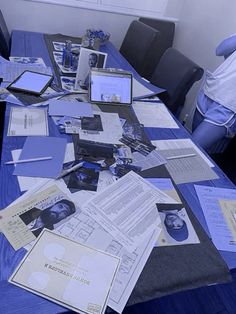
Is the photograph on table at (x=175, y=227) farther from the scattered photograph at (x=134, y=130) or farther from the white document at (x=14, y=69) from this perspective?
the white document at (x=14, y=69)

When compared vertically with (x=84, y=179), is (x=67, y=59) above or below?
above

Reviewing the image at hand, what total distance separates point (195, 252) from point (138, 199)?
0.22 metres

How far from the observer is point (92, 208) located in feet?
2.53

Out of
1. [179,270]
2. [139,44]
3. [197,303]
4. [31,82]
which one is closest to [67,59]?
[31,82]

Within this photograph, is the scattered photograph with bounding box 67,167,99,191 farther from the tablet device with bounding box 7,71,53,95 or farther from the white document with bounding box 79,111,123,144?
the tablet device with bounding box 7,71,53,95

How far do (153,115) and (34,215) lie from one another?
79 centimetres

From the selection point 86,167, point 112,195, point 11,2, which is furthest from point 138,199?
point 11,2

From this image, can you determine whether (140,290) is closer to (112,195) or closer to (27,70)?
(112,195)

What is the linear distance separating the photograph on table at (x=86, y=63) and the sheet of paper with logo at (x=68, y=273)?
2.93ft

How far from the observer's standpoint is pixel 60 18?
238cm

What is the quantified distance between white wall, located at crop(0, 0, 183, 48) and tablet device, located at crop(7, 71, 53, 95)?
4.00 ft

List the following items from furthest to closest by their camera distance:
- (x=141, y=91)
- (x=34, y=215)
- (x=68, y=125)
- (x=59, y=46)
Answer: (x=59, y=46) < (x=141, y=91) < (x=68, y=125) < (x=34, y=215)

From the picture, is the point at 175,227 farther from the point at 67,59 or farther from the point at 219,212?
the point at 67,59

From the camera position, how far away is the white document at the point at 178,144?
3.58ft
